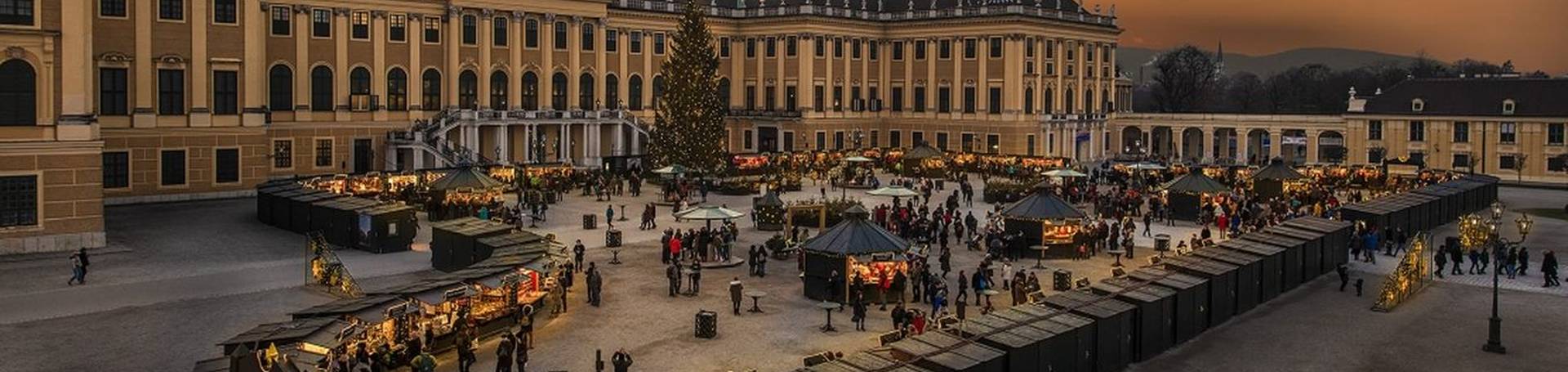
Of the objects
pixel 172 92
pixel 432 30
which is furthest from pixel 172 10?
pixel 432 30

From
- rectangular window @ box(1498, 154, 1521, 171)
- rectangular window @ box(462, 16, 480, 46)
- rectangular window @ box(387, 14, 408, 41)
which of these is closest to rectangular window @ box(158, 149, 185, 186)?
rectangular window @ box(387, 14, 408, 41)

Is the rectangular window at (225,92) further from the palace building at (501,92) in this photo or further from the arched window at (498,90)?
the arched window at (498,90)

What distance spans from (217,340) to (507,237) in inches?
430

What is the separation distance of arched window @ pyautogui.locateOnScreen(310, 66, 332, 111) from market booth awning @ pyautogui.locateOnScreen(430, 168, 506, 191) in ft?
62.6

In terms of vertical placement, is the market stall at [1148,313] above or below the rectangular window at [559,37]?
below

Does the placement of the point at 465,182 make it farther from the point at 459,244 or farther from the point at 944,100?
the point at 944,100

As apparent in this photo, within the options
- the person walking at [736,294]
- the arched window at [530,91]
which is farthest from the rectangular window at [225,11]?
the person walking at [736,294]

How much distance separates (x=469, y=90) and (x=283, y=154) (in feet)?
43.1

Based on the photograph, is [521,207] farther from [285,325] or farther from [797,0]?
[797,0]

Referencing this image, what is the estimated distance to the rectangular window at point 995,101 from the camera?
9594 cm

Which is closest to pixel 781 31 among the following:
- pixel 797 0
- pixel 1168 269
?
pixel 797 0

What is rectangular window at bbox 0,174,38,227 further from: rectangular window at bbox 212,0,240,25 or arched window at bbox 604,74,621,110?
arched window at bbox 604,74,621,110

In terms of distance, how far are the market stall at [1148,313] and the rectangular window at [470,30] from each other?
5556 cm

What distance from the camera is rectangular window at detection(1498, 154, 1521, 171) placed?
8650 cm
